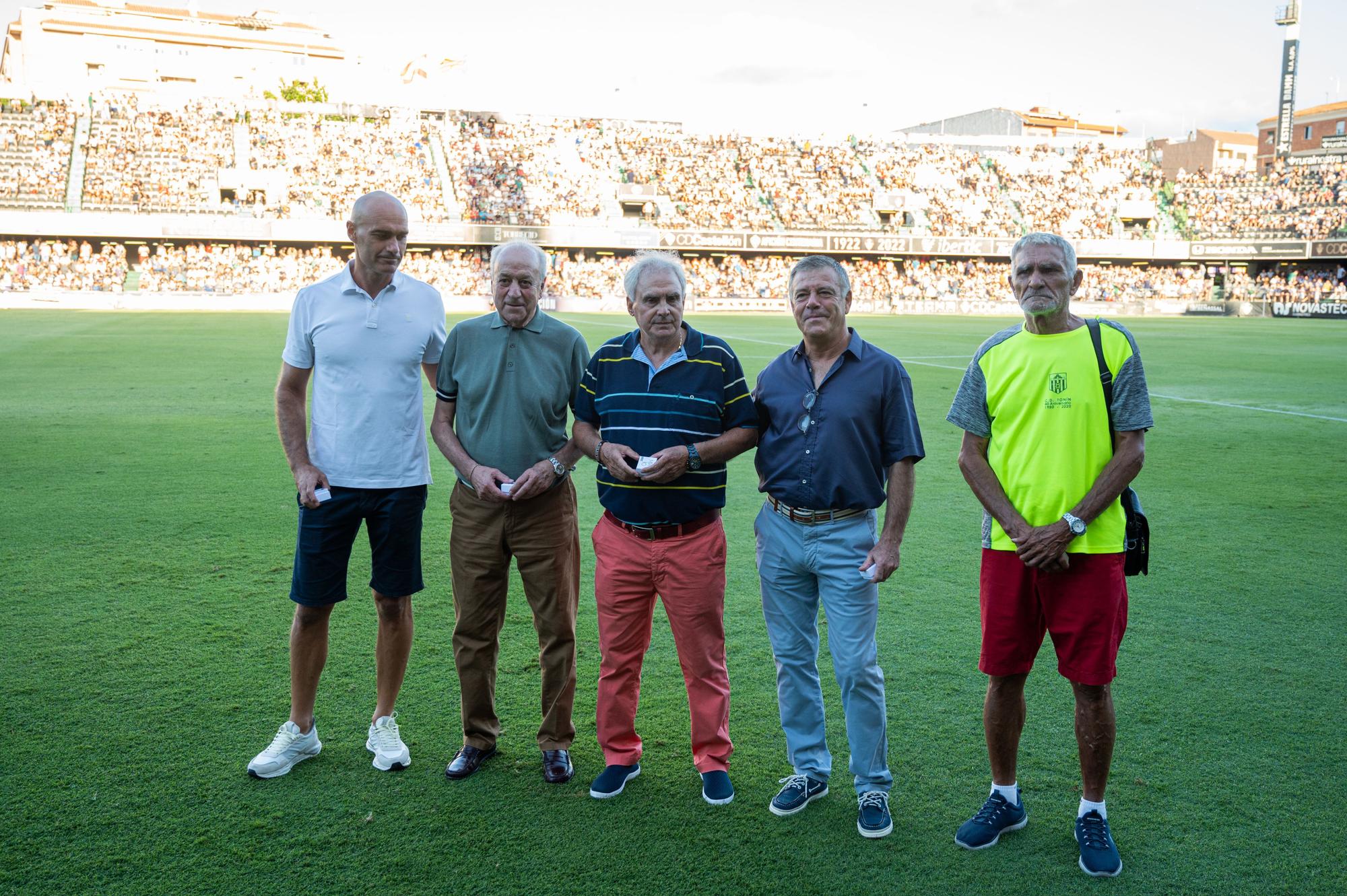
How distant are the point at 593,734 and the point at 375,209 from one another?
231cm

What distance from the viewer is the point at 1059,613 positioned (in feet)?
11.0

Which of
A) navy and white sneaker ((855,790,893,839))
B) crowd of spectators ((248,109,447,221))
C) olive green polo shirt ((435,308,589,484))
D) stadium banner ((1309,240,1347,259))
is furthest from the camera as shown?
stadium banner ((1309,240,1347,259))

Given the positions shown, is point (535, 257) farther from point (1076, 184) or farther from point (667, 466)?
point (1076, 184)

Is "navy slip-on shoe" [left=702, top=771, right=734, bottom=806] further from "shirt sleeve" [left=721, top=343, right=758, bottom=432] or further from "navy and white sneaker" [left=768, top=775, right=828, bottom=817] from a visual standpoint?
"shirt sleeve" [left=721, top=343, right=758, bottom=432]

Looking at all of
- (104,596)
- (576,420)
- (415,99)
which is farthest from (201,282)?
(576,420)

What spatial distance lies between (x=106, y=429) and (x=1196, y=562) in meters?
11.4

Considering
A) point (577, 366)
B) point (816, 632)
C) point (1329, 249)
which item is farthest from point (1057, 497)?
point (1329, 249)

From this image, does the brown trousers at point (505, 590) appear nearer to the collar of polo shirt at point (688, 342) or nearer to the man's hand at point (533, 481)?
the man's hand at point (533, 481)

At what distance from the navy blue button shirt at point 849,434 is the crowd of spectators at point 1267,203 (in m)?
61.4

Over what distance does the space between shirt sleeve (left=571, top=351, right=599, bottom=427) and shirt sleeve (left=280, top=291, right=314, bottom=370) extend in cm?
105

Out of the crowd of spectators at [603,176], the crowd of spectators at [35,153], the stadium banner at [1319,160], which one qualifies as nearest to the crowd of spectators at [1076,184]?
the crowd of spectators at [603,176]

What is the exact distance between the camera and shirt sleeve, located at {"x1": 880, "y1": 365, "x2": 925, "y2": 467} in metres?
3.57

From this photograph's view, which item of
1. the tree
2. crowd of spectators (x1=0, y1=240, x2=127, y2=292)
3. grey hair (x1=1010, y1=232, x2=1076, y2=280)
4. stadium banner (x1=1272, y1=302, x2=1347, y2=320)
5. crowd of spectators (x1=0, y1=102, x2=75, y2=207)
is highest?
the tree

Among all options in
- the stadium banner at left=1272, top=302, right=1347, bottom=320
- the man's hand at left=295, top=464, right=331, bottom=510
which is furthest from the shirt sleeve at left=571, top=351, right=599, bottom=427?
the stadium banner at left=1272, top=302, right=1347, bottom=320
